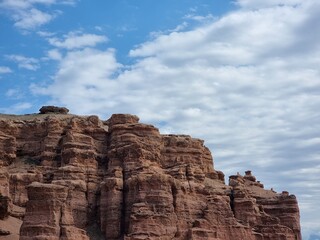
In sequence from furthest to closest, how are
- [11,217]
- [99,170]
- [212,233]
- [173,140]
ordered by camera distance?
[173,140], [99,170], [212,233], [11,217]

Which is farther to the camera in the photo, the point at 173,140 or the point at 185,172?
the point at 173,140

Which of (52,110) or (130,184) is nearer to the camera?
(130,184)

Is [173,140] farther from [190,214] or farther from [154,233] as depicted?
[154,233]

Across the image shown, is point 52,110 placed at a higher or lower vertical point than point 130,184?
higher

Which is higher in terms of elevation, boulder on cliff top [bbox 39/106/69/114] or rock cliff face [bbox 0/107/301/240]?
boulder on cliff top [bbox 39/106/69/114]

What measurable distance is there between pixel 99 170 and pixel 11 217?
15.6 metres

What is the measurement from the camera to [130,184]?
83250 mm

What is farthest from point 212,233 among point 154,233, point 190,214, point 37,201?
point 37,201

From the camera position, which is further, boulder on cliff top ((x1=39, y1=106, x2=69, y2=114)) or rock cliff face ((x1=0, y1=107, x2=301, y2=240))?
boulder on cliff top ((x1=39, y1=106, x2=69, y2=114))

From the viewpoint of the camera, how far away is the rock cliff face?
268ft

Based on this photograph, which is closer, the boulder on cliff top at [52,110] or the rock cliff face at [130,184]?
the rock cliff face at [130,184]

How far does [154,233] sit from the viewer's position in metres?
78.1

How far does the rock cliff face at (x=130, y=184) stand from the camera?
81.7 meters

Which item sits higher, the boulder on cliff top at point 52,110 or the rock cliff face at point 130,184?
the boulder on cliff top at point 52,110
